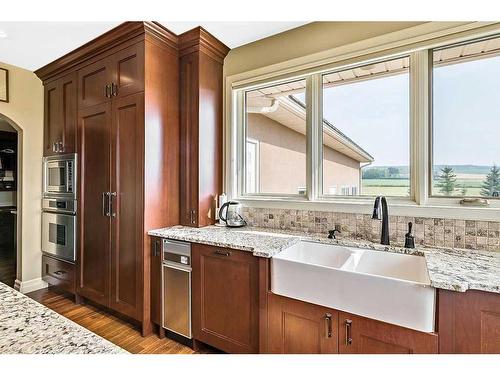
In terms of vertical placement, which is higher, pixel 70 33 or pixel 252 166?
pixel 70 33

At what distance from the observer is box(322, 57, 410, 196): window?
189cm

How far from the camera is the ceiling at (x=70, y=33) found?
6.97ft

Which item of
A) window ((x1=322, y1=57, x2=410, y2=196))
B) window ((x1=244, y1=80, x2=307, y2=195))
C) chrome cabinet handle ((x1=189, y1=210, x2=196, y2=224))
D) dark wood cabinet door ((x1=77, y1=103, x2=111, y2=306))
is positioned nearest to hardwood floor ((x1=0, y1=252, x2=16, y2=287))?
dark wood cabinet door ((x1=77, y1=103, x2=111, y2=306))

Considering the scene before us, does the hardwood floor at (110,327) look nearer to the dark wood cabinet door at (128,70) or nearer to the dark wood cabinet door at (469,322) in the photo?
the dark wood cabinet door at (469,322)

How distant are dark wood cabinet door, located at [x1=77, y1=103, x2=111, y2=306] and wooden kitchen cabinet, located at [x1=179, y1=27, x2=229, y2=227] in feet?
2.22

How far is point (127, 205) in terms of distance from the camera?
2.21m

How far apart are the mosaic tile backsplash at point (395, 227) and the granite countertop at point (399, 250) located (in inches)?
2.5

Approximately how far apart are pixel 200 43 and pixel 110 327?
8.24 feet

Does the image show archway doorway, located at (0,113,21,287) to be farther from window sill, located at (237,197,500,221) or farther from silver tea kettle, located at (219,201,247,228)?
window sill, located at (237,197,500,221)

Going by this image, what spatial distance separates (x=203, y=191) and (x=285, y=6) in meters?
1.71

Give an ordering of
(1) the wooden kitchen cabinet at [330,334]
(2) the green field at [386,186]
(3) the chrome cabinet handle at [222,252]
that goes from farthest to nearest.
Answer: (2) the green field at [386,186]
(3) the chrome cabinet handle at [222,252]
(1) the wooden kitchen cabinet at [330,334]

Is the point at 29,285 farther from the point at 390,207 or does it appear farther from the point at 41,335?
the point at 390,207

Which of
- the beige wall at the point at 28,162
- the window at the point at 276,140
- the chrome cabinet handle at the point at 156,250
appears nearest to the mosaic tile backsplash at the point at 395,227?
the window at the point at 276,140

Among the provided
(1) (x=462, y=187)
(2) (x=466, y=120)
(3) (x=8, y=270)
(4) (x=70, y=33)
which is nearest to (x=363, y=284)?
(1) (x=462, y=187)
